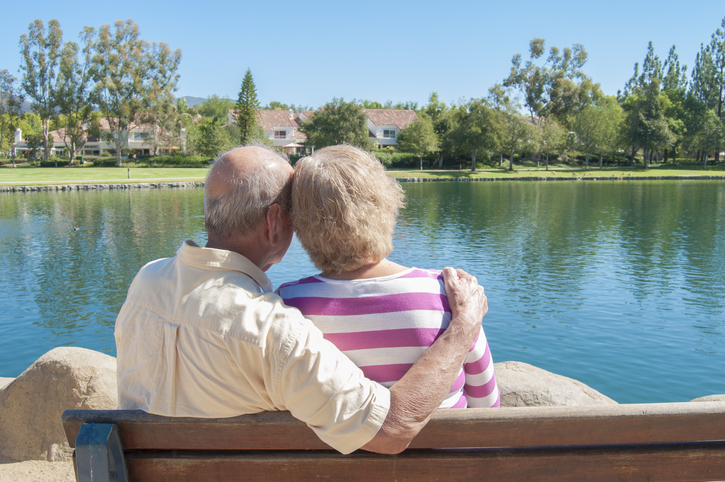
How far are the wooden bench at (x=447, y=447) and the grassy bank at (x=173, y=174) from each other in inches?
1858

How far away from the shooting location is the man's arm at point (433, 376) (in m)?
1.56

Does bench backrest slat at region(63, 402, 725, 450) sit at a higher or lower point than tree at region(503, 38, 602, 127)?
lower

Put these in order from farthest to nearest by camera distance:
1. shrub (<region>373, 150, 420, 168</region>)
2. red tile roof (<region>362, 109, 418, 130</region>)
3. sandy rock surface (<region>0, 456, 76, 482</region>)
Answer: red tile roof (<region>362, 109, 418, 130</region>), shrub (<region>373, 150, 420, 168</region>), sandy rock surface (<region>0, 456, 76, 482</region>)

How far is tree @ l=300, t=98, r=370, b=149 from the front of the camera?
58594 mm

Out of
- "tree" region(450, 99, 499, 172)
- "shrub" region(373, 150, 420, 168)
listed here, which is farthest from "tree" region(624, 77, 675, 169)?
"shrub" region(373, 150, 420, 168)

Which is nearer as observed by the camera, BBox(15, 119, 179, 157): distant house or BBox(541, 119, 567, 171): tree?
BBox(541, 119, 567, 171): tree

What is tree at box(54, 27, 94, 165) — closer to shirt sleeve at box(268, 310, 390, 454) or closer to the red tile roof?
the red tile roof

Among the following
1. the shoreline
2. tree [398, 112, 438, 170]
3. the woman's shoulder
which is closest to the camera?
the woman's shoulder

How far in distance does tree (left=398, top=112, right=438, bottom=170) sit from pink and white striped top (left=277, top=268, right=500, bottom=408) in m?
61.4

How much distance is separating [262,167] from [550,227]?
21.2m

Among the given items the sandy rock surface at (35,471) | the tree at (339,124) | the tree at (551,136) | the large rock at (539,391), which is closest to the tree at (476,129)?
the tree at (551,136)

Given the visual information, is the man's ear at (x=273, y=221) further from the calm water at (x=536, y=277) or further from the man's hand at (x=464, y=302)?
the calm water at (x=536, y=277)

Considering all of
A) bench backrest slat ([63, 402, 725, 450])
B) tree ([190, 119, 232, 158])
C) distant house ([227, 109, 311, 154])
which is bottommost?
bench backrest slat ([63, 402, 725, 450])

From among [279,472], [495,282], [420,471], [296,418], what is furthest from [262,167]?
[495,282]
